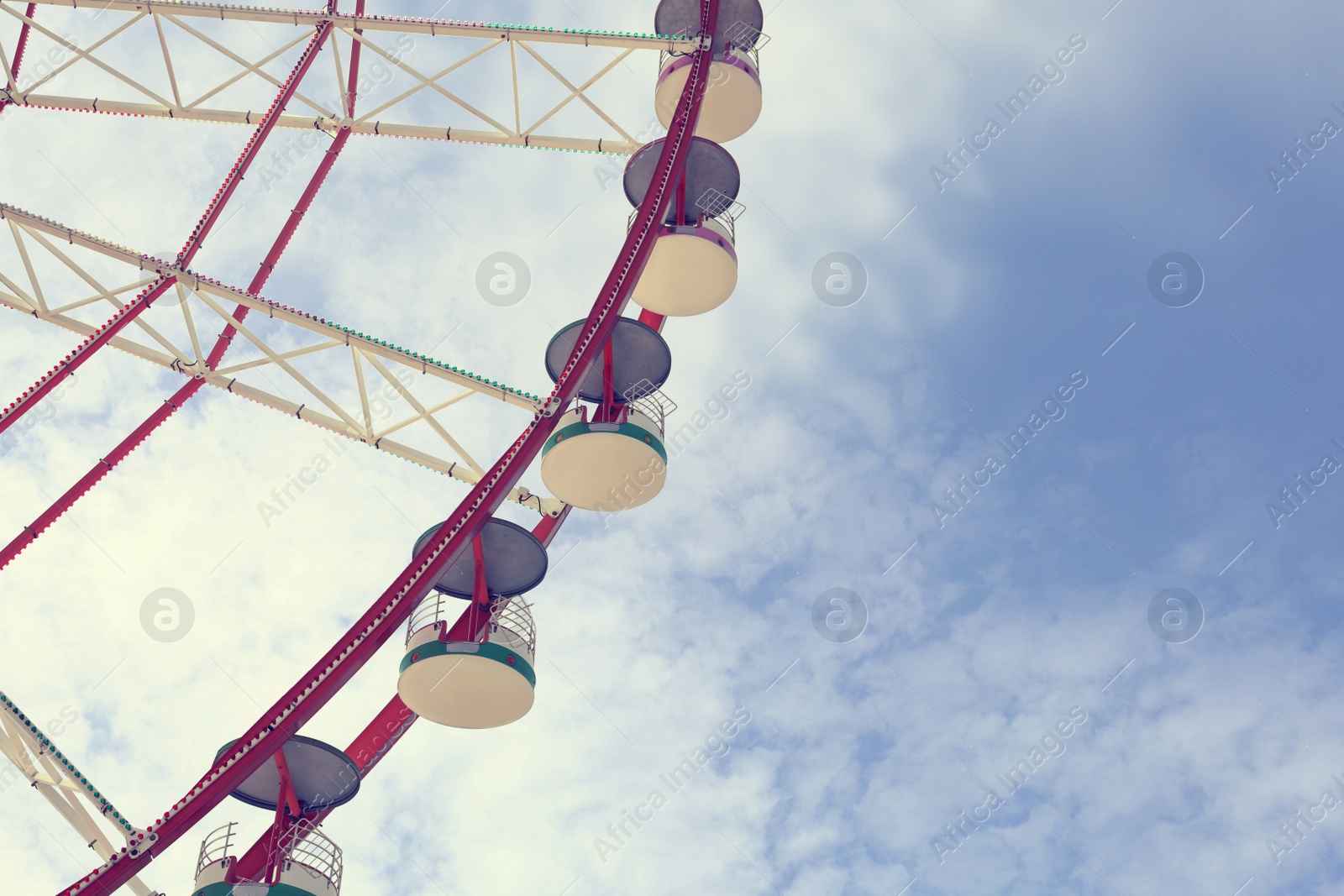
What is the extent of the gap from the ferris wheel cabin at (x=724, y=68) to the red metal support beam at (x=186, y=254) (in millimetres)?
5302

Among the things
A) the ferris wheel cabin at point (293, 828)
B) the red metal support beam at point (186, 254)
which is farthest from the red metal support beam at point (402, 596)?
the red metal support beam at point (186, 254)

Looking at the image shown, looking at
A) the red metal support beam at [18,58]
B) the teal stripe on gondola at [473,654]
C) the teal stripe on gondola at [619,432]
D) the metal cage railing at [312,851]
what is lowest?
the metal cage railing at [312,851]

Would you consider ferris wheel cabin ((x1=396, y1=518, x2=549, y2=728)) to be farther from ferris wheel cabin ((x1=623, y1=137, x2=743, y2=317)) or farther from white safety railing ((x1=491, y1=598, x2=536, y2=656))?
ferris wheel cabin ((x1=623, y1=137, x2=743, y2=317))

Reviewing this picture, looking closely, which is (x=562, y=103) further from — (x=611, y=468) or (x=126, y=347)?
(x=126, y=347)

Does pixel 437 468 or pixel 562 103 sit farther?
pixel 562 103

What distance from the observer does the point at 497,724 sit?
1436 centimetres

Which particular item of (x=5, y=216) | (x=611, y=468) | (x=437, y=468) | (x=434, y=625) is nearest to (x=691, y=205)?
(x=611, y=468)

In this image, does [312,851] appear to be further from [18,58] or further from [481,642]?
[18,58]

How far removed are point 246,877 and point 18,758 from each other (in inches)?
88.9

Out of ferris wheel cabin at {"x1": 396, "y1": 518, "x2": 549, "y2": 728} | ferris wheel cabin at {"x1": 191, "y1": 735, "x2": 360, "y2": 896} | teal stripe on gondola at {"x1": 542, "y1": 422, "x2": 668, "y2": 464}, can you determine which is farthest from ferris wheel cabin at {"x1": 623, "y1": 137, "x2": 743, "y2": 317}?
ferris wheel cabin at {"x1": 191, "y1": 735, "x2": 360, "y2": 896}

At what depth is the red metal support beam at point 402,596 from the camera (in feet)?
33.8

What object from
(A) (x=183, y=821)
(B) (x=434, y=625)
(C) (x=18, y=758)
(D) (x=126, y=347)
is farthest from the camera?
(D) (x=126, y=347)

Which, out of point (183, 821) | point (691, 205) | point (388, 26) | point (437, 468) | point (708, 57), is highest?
point (388, 26)

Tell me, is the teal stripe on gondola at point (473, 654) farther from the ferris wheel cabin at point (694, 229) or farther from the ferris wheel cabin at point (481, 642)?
the ferris wheel cabin at point (694, 229)
